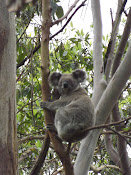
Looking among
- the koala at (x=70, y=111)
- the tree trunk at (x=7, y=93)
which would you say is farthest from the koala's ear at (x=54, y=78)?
the tree trunk at (x=7, y=93)

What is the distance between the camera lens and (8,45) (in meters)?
1.62

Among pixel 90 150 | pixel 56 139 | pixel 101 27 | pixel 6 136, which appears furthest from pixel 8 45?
pixel 101 27

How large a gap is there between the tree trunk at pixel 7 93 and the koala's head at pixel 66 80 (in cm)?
160

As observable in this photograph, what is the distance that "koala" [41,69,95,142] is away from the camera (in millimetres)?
2664

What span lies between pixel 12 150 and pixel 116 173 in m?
4.47

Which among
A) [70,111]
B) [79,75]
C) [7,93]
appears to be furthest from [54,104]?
[7,93]

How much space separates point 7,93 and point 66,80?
186cm

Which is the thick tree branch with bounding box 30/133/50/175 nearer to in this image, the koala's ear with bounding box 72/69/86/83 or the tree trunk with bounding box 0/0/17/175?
the tree trunk with bounding box 0/0/17/175

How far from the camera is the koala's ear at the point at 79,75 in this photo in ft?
11.7

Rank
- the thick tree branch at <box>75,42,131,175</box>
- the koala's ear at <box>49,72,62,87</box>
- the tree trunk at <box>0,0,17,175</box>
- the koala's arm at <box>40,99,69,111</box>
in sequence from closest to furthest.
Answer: the tree trunk at <box>0,0,17,175</box>, the koala's arm at <box>40,99,69,111</box>, the thick tree branch at <box>75,42,131,175</box>, the koala's ear at <box>49,72,62,87</box>

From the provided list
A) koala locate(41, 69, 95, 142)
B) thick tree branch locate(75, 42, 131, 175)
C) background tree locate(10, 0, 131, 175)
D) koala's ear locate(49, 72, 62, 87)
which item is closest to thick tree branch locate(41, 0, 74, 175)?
background tree locate(10, 0, 131, 175)

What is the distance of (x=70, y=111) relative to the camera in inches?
115

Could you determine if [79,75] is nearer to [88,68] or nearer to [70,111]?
[70,111]

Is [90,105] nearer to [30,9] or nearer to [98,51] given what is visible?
[98,51]
